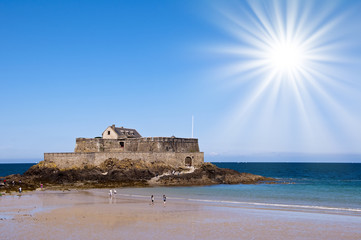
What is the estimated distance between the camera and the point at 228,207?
76.1 feet

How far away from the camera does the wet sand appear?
14555 millimetres

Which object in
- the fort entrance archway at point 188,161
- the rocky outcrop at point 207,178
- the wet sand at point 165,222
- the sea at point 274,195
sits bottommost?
the sea at point 274,195

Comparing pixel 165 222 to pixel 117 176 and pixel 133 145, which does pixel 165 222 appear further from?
pixel 133 145

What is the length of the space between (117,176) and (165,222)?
24142 millimetres

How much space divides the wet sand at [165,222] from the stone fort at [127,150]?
19.5 metres

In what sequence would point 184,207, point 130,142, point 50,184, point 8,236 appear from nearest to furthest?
point 8,236 < point 184,207 < point 50,184 < point 130,142

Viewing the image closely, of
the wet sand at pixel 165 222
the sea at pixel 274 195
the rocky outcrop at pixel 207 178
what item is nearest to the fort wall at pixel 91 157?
the rocky outcrop at pixel 207 178

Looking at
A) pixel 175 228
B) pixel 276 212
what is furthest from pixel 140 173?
pixel 175 228

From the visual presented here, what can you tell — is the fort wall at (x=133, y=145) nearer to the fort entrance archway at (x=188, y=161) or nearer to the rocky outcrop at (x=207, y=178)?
the fort entrance archway at (x=188, y=161)

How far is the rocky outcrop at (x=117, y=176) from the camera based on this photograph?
38797 millimetres

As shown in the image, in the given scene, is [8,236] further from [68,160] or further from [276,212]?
[68,160]

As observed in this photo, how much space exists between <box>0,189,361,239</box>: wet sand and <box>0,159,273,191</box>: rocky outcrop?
15172mm

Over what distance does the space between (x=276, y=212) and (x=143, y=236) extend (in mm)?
9787

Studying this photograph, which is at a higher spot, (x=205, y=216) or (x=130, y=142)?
(x=130, y=142)
